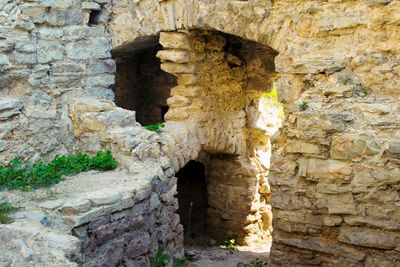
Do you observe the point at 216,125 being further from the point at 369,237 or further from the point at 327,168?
the point at 369,237

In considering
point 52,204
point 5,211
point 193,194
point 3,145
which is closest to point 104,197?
point 52,204

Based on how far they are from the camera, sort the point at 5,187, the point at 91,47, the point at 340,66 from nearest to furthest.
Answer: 1. the point at 5,187
2. the point at 340,66
3. the point at 91,47

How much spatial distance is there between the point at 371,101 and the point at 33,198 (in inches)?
137

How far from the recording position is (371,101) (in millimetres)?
5785

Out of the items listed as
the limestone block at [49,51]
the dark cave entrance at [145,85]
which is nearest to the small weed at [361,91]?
the limestone block at [49,51]

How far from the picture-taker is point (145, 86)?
447 inches

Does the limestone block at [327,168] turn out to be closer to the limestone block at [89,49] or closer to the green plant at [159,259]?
the green plant at [159,259]

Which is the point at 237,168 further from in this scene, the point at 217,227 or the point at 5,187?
the point at 5,187

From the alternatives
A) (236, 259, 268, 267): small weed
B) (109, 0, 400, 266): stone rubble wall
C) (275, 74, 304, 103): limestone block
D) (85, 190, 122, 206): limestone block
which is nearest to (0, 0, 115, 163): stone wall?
(85, 190, 122, 206): limestone block

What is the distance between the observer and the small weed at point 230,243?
29.7ft

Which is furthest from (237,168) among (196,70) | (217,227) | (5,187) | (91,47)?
(5,187)

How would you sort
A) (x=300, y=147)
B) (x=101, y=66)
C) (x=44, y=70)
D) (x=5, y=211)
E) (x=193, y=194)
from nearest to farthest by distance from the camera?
(x=5, y=211) < (x=300, y=147) < (x=44, y=70) < (x=101, y=66) < (x=193, y=194)

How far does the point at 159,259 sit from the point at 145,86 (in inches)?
228

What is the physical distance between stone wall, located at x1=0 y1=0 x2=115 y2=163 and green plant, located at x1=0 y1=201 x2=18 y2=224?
159cm
